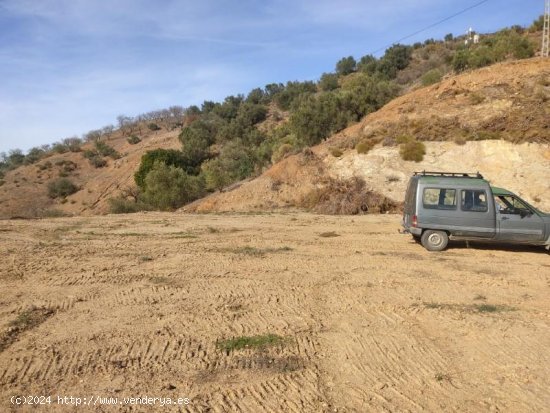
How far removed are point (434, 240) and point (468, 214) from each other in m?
1.08

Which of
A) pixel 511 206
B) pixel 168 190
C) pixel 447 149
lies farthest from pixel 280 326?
pixel 168 190

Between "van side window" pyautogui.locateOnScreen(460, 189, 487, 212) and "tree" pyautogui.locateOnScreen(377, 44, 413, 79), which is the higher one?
"tree" pyautogui.locateOnScreen(377, 44, 413, 79)

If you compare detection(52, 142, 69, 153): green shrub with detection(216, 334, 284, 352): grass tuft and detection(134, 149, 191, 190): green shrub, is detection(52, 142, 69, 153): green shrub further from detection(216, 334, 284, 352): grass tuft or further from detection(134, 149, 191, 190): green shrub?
detection(216, 334, 284, 352): grass tuft

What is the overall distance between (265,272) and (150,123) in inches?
3373

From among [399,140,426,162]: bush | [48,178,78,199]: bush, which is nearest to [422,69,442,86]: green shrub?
[399,140,426,162]: bush

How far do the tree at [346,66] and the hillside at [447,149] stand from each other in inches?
1625

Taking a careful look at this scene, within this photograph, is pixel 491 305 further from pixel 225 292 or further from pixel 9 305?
pixel 9 305

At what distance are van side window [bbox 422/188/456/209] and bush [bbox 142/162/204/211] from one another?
22.3 m

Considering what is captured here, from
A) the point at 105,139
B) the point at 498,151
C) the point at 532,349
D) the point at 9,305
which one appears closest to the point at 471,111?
the point at 498,151

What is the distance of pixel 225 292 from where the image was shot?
8625 mm

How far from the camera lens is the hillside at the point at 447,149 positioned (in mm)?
23516

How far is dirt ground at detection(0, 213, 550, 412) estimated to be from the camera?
5.12m

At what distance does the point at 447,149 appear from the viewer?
25641 millimetres

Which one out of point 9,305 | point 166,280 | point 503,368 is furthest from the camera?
point 166,280
